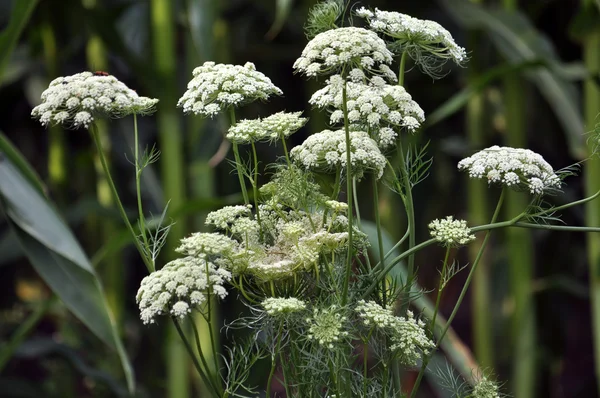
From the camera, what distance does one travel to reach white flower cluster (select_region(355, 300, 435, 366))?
0.42 m

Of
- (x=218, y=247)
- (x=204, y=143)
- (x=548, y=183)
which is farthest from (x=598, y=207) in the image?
(x=218, y=247)

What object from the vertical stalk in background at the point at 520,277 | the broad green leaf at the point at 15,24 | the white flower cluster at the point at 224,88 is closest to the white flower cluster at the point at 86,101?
the white flower cluster at the point at 224,88

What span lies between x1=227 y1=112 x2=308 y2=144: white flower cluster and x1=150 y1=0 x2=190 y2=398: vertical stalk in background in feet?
2.89

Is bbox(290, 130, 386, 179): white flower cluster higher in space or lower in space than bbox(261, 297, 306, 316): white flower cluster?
higher

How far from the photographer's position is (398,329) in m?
0.43

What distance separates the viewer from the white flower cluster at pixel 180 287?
0.40 m

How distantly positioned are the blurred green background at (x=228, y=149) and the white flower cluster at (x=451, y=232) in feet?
1.70

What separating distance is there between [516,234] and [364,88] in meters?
1.10

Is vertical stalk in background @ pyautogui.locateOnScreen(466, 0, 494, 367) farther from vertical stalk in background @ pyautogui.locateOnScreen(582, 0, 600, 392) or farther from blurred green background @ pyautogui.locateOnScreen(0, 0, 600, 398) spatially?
vertical stalk in background @ pyautogui.locateOnScreen(582, 0, 600, 392)

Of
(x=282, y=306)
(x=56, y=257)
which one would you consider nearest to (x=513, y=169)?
→ (x=282, y=306)

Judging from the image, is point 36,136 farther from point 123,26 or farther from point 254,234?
point 254,234

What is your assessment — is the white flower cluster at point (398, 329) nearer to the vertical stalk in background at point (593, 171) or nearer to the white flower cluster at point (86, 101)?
the white flower cluster at point (86, 101)

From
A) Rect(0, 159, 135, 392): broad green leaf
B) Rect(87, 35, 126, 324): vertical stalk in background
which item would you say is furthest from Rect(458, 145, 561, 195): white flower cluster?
Rect(87, 35, 126, 324): vertical stalk in background

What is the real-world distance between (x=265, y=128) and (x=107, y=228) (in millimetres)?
1348
